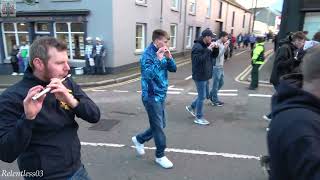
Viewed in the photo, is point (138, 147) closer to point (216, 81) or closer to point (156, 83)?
point (156, 83)

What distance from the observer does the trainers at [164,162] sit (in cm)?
471

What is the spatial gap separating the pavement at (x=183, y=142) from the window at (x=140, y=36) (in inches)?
316

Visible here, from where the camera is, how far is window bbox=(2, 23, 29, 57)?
17188mm

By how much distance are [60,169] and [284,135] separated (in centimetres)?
152

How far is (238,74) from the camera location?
1549cm

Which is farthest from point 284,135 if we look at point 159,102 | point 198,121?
point 198,121

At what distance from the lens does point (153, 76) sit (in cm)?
456

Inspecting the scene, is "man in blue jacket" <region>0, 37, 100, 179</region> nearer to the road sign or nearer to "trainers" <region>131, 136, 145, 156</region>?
"trainers" <region>131, 136, 145, 156</region>

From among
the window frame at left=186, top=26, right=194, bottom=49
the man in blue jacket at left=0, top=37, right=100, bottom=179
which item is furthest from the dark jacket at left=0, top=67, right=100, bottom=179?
the window frame at left=186, top=26, right=194, bottom=49

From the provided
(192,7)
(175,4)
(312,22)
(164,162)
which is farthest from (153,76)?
(192,7)

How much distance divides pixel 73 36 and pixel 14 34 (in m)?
3.92

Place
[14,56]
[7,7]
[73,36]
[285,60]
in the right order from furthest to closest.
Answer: [14,56]
[73,36]
[7,7]
[285,60]

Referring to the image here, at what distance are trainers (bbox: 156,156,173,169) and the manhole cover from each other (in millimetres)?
2245

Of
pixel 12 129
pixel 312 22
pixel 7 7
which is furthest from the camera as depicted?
pixel 7 7
